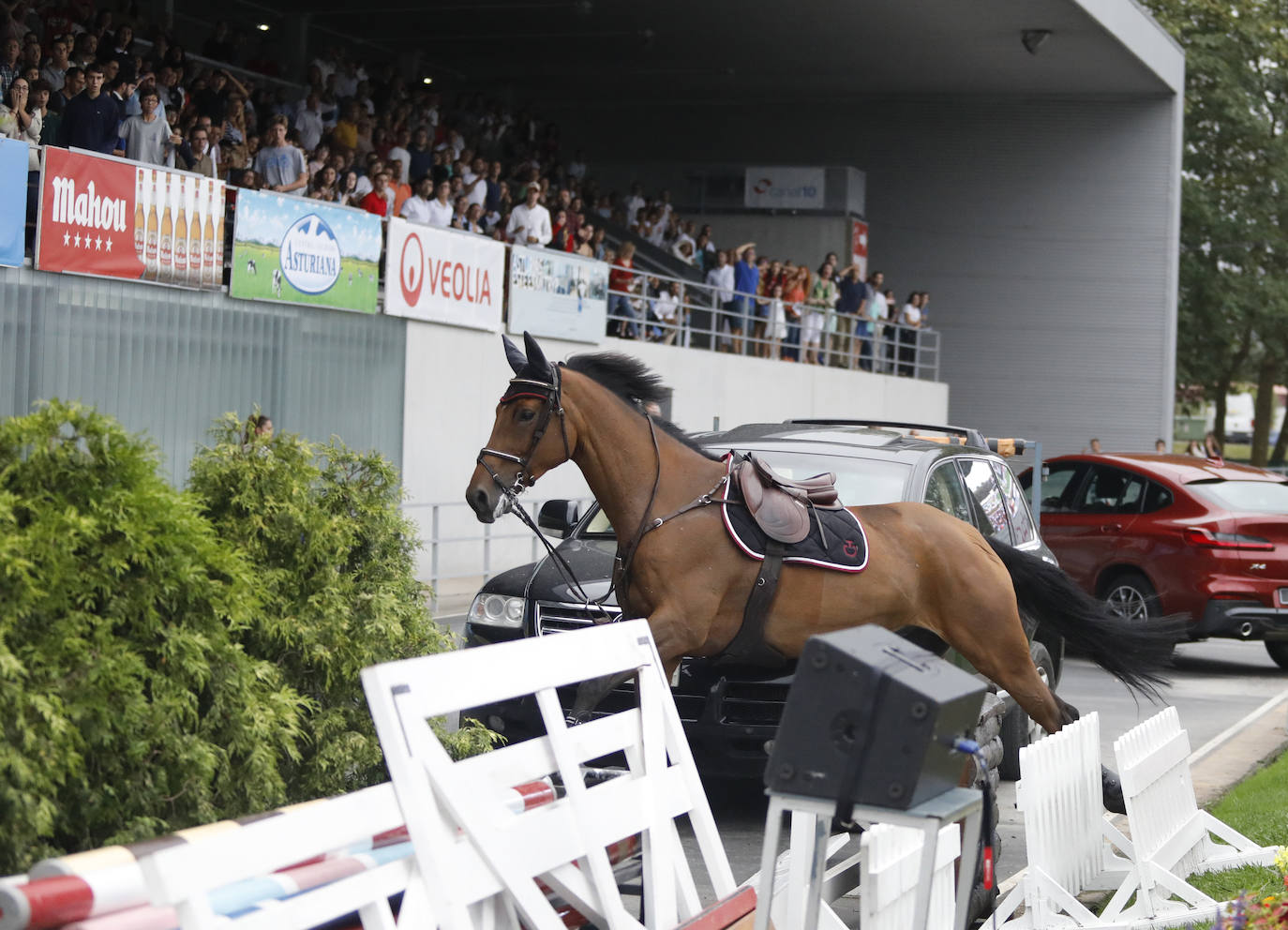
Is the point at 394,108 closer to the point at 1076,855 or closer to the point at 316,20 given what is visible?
the point at 316,20

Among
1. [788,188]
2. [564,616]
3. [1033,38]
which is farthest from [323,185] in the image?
[788,188]

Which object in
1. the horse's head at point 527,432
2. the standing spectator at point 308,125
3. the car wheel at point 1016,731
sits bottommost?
the car wheel at point 1016,731

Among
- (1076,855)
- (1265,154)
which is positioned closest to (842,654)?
(1076,855)

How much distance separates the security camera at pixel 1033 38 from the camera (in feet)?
94.5

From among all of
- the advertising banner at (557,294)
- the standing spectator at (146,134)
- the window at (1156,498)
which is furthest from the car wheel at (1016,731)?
the advertising banner at (557,294)

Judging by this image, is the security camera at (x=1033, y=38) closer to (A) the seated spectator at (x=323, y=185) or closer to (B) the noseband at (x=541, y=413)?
(A) the seated spectator at (x=323, y=185)

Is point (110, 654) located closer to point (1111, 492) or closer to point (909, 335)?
point (1111, 492)

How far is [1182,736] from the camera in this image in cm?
707

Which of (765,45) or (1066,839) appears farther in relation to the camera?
(765,45)

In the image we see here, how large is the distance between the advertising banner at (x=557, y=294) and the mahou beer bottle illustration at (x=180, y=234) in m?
5.48

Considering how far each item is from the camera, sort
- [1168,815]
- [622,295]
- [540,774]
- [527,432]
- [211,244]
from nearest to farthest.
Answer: [540,774], [1168,815], [527,432], [211,244], [622,295]

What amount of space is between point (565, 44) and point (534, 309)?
12.9 metres

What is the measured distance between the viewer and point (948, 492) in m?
8.75

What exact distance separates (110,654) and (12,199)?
9826 mm
